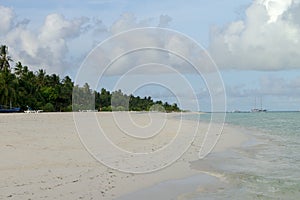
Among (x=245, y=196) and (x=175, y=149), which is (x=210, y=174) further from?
(x=175, y=149)

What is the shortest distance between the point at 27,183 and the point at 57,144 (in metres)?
7.41

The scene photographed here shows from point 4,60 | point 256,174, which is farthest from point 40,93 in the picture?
point 256,174

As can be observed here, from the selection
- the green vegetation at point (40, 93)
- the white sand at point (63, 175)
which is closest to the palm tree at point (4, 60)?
the green vegetation at point (40, 93)

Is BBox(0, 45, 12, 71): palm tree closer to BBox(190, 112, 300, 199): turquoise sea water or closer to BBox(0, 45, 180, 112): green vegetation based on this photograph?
BBox(0, 45, 180, 112): green vegetation

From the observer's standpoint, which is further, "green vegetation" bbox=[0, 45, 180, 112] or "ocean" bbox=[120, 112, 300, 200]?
"green vegetation" bbox=[0, 45, 180, 112]

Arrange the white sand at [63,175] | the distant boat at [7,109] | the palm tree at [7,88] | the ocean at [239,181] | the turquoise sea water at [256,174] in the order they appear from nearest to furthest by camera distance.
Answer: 1. the white sand at [63,175]
2. the ocean at [239,181]
3. the turquoise sea water at [256,174]
4. the distant boat at [7,109]
5. the palm tree at [7,88]

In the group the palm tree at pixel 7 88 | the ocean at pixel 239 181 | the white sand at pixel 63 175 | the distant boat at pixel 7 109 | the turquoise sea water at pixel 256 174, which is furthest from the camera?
the palm tree at pixel 7 88

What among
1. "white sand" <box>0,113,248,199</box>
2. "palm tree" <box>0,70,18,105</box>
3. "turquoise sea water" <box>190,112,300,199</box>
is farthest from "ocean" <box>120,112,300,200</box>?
"palm tree" <box>0,70,18,105</box>

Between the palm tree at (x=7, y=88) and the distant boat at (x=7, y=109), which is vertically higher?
the palm tree at (x=7, y=88)

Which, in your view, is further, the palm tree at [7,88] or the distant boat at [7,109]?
the palm tree at [7,88]

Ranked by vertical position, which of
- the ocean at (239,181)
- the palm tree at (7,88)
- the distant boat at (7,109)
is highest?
the palm tree at (7,88)

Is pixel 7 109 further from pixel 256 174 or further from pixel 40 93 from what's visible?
pixel 256 174

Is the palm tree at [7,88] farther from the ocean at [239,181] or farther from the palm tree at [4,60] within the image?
the ocean at [239,181]

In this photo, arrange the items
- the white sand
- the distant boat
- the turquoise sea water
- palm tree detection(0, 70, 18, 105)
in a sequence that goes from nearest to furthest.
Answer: the white sand
the turquoise sea water
the distant boat
palm tree detection(0, 70, 18, 105)
